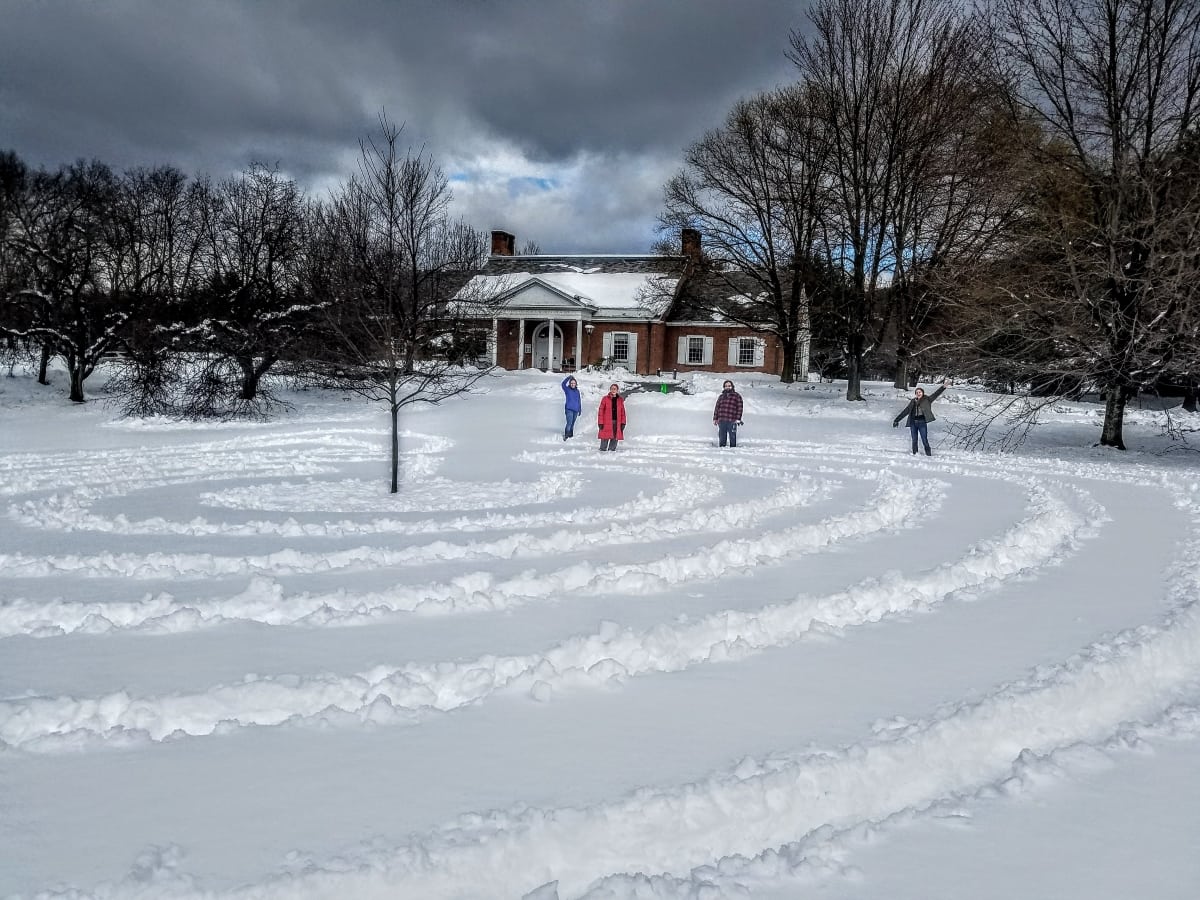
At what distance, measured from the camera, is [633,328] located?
43.4m

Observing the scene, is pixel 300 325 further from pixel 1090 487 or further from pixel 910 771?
pixel 910 771

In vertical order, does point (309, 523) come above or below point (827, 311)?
below

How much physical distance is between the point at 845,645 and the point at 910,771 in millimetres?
1762

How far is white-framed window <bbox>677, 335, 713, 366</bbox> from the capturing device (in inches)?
1729

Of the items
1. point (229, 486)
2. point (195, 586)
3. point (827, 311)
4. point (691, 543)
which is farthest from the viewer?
point (827, 311)

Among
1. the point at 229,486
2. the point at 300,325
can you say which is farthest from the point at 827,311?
the point at 229,486

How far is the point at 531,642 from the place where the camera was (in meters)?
5.80

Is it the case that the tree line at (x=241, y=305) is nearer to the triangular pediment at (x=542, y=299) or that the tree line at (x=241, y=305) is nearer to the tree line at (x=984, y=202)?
the triangular pediment at (x=542, y=299)

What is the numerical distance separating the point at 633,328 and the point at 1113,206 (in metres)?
26.6

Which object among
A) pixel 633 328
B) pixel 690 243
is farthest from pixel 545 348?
pixel 690 243

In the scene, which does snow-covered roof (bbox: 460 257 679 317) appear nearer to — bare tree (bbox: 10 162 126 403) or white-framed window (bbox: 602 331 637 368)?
white-framed window (bbox: 602 331 637 368)

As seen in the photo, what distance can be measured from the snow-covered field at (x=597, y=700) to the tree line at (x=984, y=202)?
7.76m

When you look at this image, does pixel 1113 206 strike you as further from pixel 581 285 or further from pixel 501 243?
pixel 501 243

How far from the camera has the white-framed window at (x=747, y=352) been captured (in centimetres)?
4359
